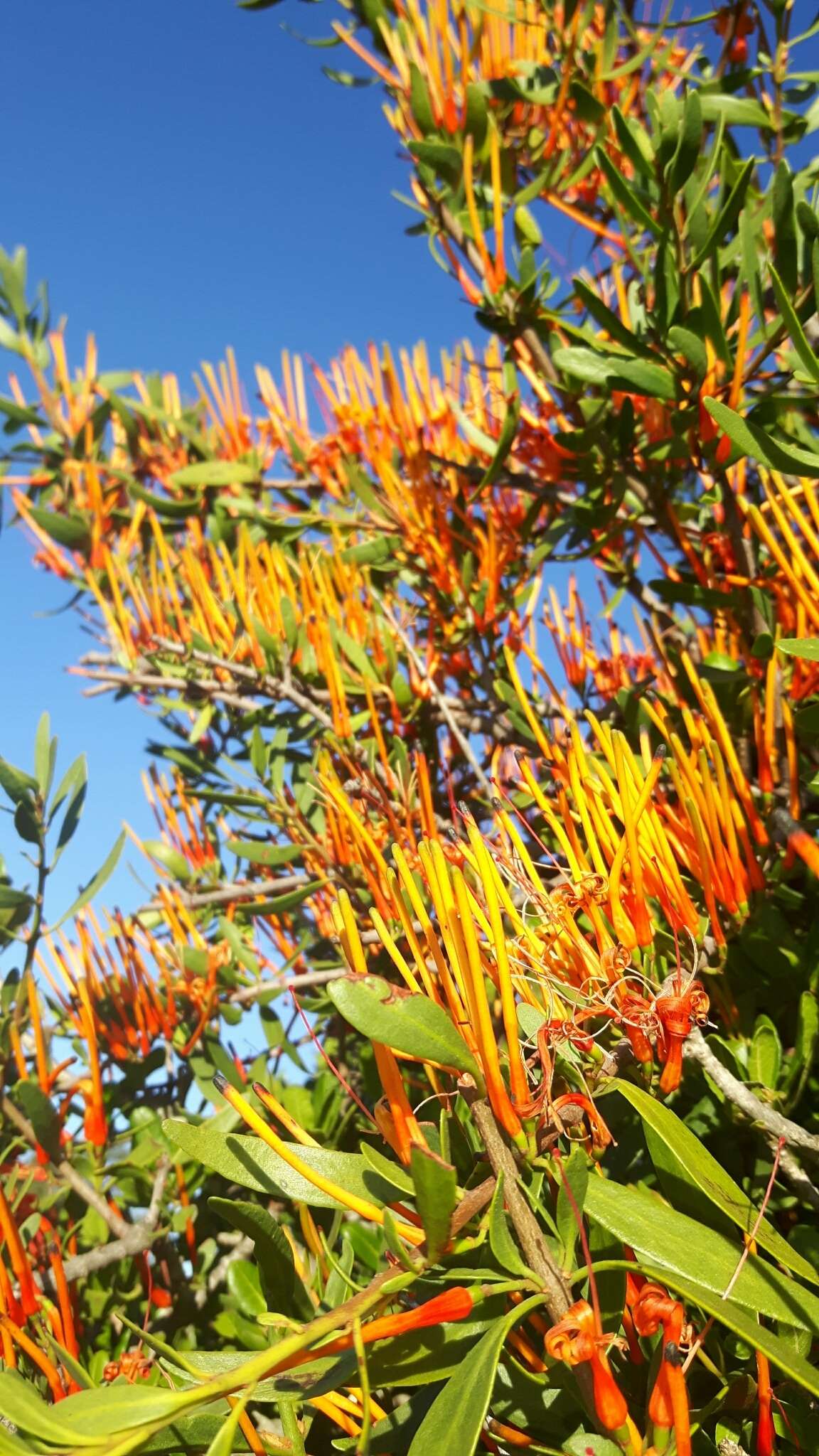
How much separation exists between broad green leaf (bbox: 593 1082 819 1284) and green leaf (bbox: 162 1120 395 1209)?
83 mm

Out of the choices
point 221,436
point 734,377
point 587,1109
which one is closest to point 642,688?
point 734,377

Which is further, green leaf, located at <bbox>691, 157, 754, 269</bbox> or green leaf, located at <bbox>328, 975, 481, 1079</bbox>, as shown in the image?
green leaf, located at <bbox>691, 157, 754, 269</bbox>

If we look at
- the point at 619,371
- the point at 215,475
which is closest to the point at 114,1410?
the point at 619,371

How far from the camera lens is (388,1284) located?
0.29 meters

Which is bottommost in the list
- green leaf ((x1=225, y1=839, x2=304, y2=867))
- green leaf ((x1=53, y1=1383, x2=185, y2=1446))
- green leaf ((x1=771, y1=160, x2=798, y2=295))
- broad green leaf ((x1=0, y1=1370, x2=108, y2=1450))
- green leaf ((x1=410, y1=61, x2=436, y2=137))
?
green leaf ((x1=53, y1=1383, x2=185, y2=1446))

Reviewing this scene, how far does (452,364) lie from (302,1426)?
1.02 meters

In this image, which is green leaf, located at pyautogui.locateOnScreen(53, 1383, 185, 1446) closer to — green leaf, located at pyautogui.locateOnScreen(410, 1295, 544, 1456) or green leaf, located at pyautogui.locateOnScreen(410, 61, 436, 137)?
green leaf, located at pyautogui.locateOnScreen(410, 1295, 544, 1456)

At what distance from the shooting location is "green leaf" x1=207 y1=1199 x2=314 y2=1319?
328mm

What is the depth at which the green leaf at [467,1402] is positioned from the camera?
261 millimetres

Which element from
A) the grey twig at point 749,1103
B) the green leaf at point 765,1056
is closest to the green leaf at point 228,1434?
the grey twig at point 749,1103

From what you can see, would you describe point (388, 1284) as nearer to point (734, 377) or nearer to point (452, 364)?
point (734, 377)

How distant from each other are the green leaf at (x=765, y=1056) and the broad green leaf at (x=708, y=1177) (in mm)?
150

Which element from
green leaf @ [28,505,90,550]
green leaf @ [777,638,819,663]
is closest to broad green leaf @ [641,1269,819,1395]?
green leaf @ [777,638,819,663]

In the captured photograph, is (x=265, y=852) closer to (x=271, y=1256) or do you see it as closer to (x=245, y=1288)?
(x=245, y=1288)
